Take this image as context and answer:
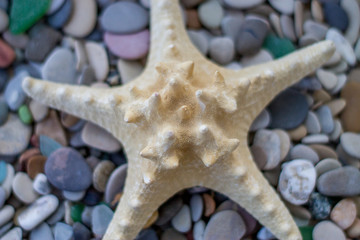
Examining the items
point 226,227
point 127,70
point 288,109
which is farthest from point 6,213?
point 288,109

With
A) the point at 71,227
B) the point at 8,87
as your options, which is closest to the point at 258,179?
the point at 71,227

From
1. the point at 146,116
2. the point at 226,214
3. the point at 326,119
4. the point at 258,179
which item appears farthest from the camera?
the point at 326,119

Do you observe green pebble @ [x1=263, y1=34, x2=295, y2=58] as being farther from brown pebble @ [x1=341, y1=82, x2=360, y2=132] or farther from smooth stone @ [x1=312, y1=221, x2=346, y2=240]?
smooth stone @ [x1=312, y1=221, x2=346, y2=240]

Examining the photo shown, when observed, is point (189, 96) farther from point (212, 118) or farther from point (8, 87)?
point (8, 87)

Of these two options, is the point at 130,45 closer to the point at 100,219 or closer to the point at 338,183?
the point at 100,219

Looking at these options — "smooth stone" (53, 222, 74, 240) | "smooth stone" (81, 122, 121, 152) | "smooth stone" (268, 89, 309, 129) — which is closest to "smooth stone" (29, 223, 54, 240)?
"smooth stone" (53, 222, 74, 240)
